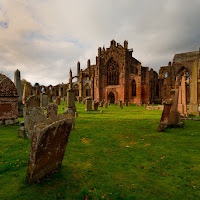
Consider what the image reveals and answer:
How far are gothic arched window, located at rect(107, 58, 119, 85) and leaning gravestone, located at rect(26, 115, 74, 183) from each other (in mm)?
33244

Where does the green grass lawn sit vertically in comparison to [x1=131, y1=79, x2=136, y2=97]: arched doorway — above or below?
below

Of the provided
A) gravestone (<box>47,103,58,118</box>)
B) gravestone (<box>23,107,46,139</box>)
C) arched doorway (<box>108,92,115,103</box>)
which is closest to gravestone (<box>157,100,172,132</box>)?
gravestone (<box>23,107,46,139</box>)

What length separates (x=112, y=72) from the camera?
3509 cm

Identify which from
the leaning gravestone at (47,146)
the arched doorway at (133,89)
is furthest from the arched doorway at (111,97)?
the leaning gravestone at (47,146)

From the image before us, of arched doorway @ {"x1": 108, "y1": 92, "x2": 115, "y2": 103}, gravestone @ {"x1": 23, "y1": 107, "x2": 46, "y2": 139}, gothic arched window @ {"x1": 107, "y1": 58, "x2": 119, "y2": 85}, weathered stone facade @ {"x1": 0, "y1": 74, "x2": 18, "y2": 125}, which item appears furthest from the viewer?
arched doorway @ {"x1": 108, "y1": 92, "x2": 115, "y2": 103}

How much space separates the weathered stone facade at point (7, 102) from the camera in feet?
22.8

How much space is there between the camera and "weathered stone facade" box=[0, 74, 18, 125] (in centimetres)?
696

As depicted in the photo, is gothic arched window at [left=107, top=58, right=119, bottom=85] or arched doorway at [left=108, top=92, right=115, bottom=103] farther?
arched doorway at [left=108, top=92, right=115, bottom=103]

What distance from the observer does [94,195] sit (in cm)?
210

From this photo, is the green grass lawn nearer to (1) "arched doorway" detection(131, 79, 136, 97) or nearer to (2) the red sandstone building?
(2) the red sandstone building

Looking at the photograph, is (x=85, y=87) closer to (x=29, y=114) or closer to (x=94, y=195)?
(x=29, y=114)

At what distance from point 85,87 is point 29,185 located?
43.5m

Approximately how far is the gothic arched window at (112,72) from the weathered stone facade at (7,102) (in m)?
29.5

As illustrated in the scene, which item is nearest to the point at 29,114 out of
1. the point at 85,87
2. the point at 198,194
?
the point at 198,194
